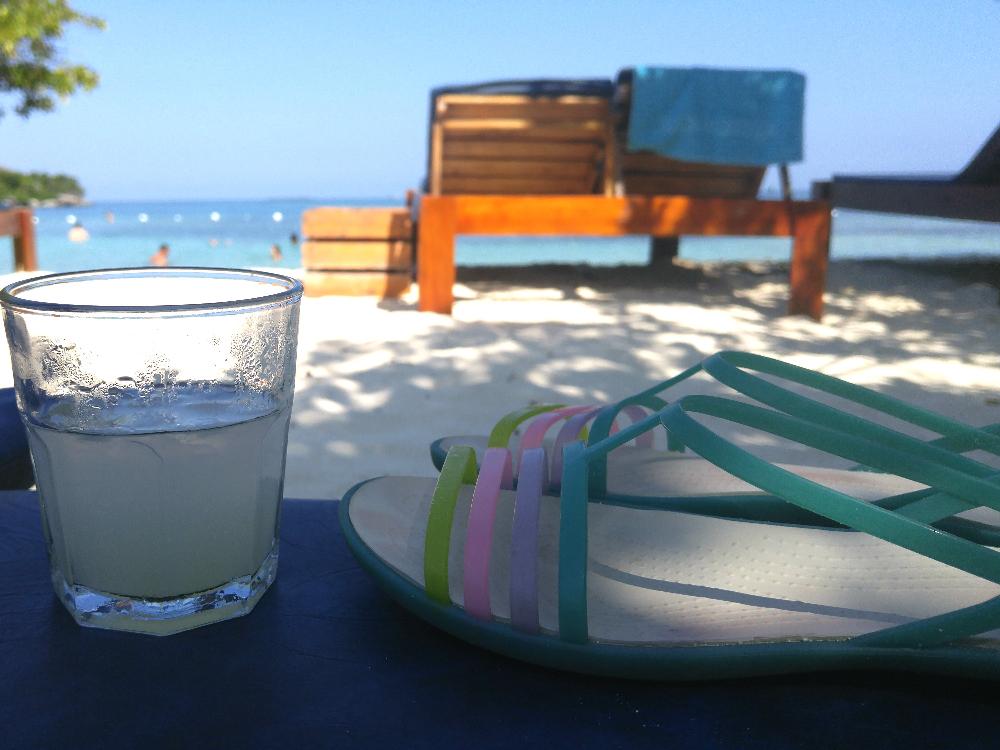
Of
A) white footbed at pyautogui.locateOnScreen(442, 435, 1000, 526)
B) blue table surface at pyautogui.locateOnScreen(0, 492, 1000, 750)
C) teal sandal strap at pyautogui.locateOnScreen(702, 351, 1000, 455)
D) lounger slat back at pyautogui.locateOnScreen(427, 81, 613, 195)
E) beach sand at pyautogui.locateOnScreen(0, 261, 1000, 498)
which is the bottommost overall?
beach sand at pyautogui.locateOnScreen(0, 261, 1000, 498)

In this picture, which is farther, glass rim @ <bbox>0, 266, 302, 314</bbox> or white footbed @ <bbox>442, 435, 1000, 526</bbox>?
white footbed @ <bbox>442, 435, 1000, 526</bbox>

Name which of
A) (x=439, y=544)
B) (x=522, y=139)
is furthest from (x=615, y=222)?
(x=439, y=544)

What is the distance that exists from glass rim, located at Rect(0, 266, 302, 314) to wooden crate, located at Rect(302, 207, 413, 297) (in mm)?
5048

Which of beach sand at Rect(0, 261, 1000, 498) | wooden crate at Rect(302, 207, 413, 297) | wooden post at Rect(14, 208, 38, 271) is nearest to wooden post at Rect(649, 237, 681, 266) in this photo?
beach sand at Rect(0, 261, 1000, 498)

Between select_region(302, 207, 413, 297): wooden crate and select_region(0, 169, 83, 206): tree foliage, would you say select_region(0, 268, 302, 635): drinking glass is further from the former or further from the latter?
select_region(0, 169, 83, 206): tree foliage

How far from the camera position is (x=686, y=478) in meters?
0.90

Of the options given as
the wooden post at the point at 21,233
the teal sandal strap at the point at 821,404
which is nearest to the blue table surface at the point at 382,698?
the teal sandal strap at the point at 821,404

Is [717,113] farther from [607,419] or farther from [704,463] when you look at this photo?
[607,419]

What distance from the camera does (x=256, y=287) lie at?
0.68 meters

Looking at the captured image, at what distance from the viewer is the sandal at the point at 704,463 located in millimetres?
658

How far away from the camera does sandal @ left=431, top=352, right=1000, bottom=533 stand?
0.66 m

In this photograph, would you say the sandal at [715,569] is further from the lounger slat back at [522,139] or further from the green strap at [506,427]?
the lounger slat back at [522,139]

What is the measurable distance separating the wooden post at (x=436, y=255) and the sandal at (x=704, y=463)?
392cm

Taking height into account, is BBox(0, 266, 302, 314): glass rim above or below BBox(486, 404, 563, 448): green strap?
above
